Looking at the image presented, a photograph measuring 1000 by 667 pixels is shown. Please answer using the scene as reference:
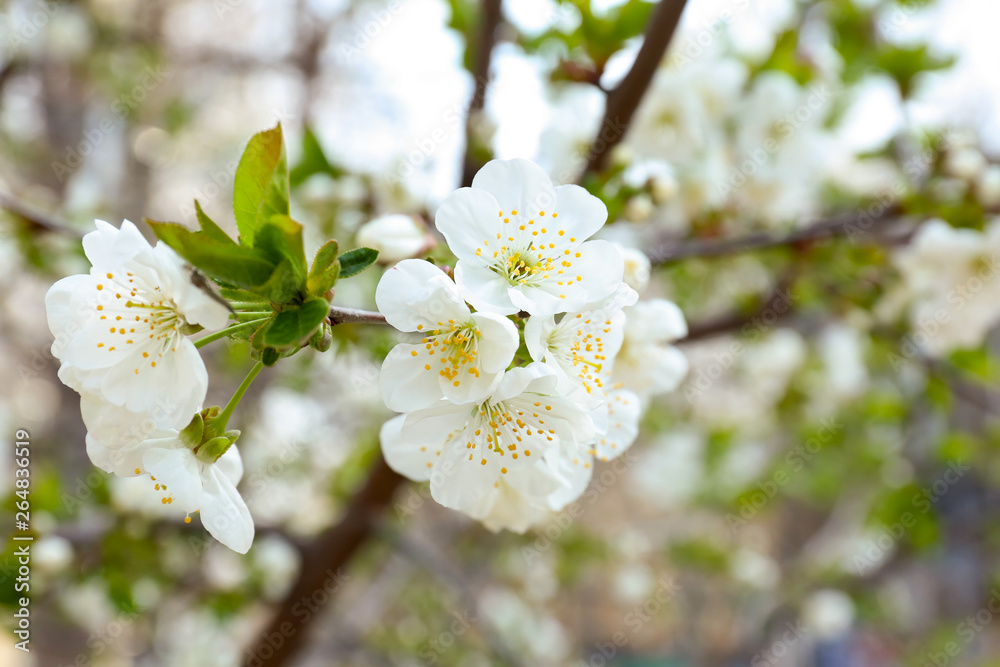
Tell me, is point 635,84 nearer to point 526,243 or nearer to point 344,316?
point 526,243

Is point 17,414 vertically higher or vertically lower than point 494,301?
lower

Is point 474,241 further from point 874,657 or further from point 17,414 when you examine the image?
point 874,657

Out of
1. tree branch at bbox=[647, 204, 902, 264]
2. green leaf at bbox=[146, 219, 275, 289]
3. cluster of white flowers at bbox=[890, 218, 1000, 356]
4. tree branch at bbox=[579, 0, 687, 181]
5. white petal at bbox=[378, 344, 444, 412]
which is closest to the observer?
green leaf at bbox=[146, 219, 275, 289]

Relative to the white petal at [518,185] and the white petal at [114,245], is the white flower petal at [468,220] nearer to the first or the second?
the white petal at [518,185]

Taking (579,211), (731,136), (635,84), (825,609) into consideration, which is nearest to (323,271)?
(579,211)

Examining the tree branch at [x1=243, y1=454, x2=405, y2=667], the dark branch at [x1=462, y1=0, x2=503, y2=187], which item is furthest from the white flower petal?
the tree branch at [x1=243, y1=454, x2=405, y2=667]

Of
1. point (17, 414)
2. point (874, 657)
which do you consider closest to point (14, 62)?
point (17, 414)

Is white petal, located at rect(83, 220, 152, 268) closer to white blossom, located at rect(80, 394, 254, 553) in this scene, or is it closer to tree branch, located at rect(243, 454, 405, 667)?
white blossom, located at rect(80, 394, 254, 553)

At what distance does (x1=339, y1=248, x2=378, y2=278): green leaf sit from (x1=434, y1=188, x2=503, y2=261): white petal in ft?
0.20

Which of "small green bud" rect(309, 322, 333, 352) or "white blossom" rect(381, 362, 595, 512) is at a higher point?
"small green bud" rect(309, 322, 333, 352)

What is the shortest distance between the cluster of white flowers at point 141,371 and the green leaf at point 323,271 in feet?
0.25

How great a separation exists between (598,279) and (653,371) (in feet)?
0.75

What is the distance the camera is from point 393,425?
28.5 inches

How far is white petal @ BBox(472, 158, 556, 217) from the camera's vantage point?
61cm
